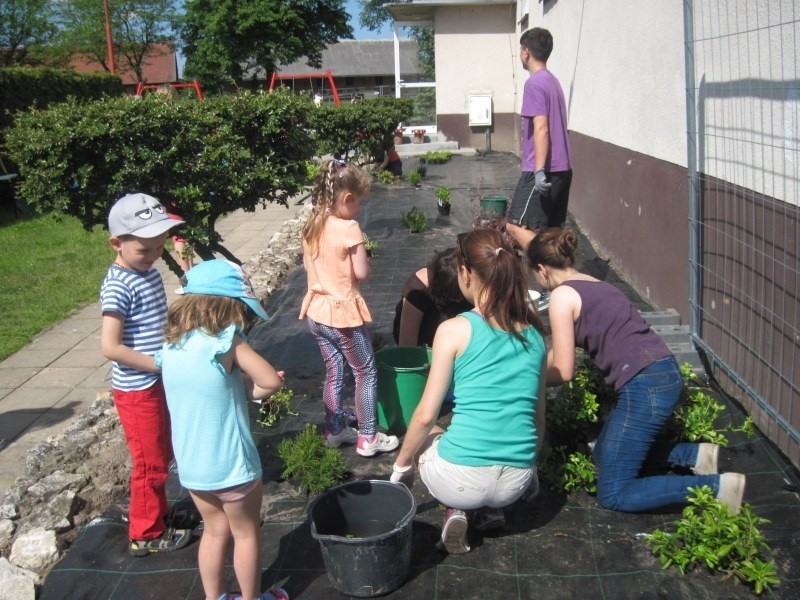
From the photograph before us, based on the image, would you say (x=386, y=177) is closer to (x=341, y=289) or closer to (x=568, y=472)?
(x=341, y=289)

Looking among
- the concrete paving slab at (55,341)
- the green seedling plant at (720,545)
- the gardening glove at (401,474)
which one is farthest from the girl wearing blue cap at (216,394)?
the concrete paving slab at (55,341)

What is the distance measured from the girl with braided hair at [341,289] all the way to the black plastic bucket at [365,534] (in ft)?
2.29

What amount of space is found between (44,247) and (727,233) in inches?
366

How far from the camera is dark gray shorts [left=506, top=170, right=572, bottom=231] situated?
567 centimetres

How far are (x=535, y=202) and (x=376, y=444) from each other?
276cm

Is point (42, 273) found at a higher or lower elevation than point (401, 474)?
higher

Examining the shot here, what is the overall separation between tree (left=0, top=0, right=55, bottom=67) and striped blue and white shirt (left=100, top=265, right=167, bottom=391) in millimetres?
37000

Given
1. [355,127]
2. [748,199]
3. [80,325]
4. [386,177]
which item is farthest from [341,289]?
[386,177]

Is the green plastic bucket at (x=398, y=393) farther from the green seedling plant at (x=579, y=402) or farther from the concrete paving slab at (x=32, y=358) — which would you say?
the concrete paving slab at (x=32, y=358)

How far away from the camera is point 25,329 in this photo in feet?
22.0

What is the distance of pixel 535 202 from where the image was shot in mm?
5680

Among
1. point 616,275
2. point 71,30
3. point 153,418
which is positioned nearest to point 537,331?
point 153,418

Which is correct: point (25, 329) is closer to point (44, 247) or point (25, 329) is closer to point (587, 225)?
point (44, 247)

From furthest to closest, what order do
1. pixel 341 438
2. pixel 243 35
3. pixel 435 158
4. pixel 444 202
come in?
pixel 243 35, pixel 435 158, pixel 444 202, pixel 341 438
